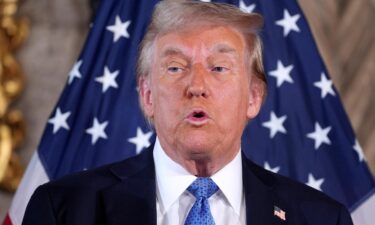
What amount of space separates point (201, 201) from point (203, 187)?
1.3 inches

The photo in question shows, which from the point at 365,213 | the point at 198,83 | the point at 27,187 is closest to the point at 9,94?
the point at 27,187

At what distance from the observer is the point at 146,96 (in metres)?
1.78

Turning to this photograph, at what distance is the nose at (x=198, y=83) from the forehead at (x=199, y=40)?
0.04 m

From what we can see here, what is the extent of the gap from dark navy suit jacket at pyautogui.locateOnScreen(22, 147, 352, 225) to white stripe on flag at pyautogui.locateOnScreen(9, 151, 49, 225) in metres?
0.97

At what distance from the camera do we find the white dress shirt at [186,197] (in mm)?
1671

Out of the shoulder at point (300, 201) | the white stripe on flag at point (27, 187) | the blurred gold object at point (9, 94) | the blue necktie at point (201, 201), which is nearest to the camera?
the blue necktie at point (201, 201)

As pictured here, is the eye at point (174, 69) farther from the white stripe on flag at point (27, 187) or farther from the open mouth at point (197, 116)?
the white stripe on flag at point (27, 187)

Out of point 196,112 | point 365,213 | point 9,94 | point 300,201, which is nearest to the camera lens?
point 196,112

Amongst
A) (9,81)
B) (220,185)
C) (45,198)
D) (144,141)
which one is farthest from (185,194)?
(9,81)

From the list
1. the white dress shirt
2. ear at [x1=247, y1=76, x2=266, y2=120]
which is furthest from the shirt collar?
ear at [x1=247, y1=76, x2=266, y2=120]

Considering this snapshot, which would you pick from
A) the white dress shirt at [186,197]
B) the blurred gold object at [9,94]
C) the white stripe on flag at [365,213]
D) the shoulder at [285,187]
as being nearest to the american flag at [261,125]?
the white stripe on flag at [365,213]

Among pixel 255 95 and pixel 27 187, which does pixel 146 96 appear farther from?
pixel 27 187

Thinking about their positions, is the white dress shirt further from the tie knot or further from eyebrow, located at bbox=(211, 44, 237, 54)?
eyebrow, located at bbox=(211, 44, 237, 54)

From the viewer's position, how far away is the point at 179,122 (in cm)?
165
